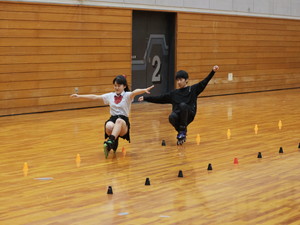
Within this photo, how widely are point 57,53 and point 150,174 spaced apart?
786 centimetres

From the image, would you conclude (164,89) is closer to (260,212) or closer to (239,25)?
(239,25)

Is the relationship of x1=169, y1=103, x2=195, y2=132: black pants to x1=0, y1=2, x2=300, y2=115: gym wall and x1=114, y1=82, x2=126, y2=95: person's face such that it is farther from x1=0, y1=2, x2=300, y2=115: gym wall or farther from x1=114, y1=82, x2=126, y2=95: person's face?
x1=0, y1=2, x2=300, y2=115: gym wall

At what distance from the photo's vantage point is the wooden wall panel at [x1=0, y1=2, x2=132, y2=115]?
13383 millimetres

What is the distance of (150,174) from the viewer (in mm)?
7137

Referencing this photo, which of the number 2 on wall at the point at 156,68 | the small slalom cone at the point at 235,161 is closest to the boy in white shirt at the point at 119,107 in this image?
the small slalom cone at the point at 235,161

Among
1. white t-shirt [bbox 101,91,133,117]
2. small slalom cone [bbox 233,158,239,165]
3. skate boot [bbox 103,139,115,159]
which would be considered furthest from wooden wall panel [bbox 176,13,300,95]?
small slalom cone [bbox 233,158,239,165]

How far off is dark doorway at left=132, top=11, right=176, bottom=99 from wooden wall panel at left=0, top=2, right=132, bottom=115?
1.92 ft

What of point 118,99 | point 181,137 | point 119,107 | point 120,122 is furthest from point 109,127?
point 181,137

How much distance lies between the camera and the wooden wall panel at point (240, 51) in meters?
18.4

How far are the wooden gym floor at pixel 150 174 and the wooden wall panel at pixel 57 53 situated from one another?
1.30m

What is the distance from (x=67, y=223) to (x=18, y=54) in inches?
358

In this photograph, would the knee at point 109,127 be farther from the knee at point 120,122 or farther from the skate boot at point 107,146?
the skate boot at point 107,146

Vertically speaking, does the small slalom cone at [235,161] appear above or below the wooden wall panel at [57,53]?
below

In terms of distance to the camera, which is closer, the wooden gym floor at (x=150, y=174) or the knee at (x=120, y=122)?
the wooden gym floor at (x=150, y=174)
